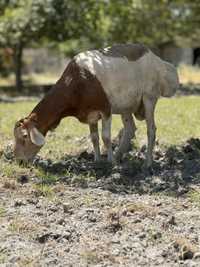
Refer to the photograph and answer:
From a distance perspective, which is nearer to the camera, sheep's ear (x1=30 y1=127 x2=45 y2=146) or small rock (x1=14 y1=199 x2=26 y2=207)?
small rock (x1=14 y1=199 x2=26 y2=207)

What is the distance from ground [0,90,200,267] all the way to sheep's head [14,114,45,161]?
224mm

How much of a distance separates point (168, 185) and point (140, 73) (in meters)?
2.10

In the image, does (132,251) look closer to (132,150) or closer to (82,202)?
(82,202)

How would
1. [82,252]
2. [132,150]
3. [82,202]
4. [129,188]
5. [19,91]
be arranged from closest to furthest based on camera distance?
[82,252]
[82,202]
[129,188]
[132,150]
[19,91]

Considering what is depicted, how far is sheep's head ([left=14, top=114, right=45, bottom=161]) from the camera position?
9008mm

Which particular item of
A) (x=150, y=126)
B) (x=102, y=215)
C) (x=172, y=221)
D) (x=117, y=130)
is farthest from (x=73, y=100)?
(x=117, y=130)

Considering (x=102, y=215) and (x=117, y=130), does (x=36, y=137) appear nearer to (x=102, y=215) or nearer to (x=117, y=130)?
(x=102, y=215)

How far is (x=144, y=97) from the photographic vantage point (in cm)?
930

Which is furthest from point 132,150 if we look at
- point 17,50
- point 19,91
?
point 17,50

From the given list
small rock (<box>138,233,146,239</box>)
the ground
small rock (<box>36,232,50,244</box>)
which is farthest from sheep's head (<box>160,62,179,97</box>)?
small rock (<box>36,232,50,244</box>)

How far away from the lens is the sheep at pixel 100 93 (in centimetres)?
885

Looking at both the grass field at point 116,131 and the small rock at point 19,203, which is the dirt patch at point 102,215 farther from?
the grass field at point 116,131

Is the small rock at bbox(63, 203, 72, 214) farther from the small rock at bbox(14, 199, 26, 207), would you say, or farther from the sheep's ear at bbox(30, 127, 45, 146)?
the sheep's ear at bbox(30, 127, 45, 146)

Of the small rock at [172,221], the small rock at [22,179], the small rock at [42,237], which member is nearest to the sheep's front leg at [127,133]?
the small rock at [22,179]
